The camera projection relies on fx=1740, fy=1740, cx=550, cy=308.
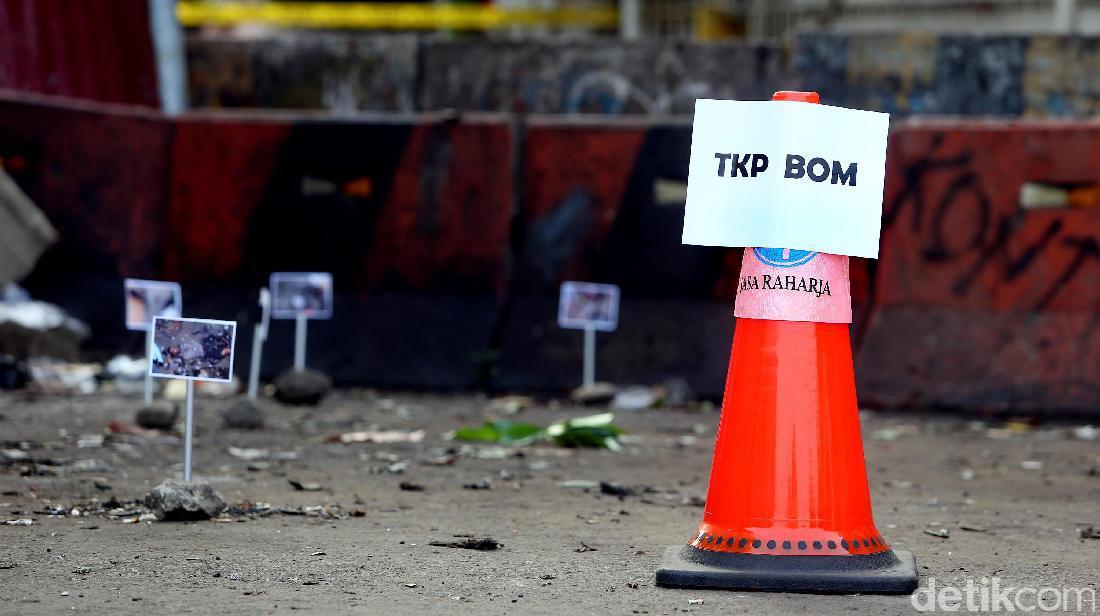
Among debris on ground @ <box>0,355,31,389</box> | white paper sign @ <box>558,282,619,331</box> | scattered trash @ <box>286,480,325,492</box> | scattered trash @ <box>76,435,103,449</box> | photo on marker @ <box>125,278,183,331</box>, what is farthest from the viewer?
white paper sign @ <box>558,282,619,331</box>

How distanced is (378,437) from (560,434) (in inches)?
31.6

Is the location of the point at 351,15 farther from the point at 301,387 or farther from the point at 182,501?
the point at 182,501

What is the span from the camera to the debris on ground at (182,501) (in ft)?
16.9

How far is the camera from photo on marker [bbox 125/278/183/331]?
25.3 feet

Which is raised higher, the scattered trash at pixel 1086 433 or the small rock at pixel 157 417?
the scattered trash at pixel 1086 433

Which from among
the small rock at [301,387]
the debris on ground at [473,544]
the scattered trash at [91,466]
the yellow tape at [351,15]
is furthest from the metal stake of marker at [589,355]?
the yellow tape at [351,15]

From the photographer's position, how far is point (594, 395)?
8.77 m

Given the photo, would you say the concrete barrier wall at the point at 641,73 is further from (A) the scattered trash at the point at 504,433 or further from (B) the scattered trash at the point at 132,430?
(B) the scattered trash at the point at 132,430

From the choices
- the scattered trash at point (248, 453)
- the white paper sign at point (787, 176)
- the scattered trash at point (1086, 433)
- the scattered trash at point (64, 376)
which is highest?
the white paper sign at point (787, 176)

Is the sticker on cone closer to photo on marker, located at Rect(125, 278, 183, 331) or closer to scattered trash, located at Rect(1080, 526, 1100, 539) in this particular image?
scattered trash, located at Rect(1080, 526, 1100, 539)

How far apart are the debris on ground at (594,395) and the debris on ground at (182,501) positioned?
3.71m

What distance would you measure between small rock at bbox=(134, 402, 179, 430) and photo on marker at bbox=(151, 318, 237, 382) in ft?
6.25

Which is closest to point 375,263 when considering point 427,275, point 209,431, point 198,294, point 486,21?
point 427,275

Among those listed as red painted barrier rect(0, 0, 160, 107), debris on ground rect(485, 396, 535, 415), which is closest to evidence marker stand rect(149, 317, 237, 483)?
debris on ground rect(485, 396, 535, 415)
